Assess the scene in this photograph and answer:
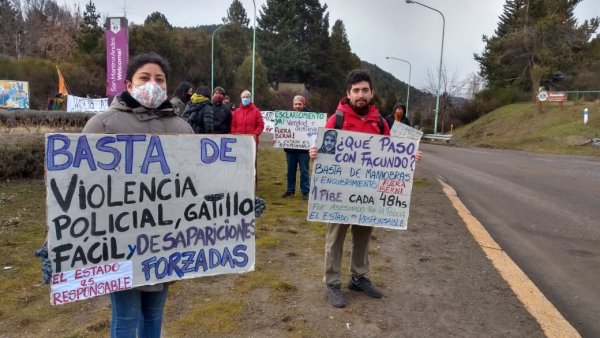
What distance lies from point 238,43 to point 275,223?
82.4m

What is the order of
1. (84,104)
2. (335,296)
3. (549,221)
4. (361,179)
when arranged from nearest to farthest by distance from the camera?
(335,296) → (361,179) → (549,221) → (84,104)

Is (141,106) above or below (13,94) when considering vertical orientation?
below

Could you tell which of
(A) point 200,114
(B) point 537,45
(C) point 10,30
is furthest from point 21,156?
(C) point 10,30

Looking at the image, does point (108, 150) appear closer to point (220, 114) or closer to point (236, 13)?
point (220, 114)

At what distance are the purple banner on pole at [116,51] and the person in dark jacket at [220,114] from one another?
6.47 meters

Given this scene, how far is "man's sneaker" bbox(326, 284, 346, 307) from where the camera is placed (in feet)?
12.8

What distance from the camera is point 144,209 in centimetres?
269

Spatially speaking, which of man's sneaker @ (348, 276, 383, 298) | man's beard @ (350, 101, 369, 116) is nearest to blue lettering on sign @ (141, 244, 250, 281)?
man's sneaker @ (348, 276, 383, 298)

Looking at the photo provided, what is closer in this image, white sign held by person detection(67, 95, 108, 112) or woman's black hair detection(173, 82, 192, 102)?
woman's black hair detection(173, 82, 192, 102)

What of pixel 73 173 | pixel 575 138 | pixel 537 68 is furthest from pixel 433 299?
pixel 537 68

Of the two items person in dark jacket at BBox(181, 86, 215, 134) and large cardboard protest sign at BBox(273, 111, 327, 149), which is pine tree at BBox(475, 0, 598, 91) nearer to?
large cardboard protest sign at BBox(273, 111, 327, 149)

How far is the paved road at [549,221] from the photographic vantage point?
4.61 meters

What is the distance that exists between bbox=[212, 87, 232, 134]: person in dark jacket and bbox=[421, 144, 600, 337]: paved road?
14.8ft

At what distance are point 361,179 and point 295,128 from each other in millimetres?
5208
